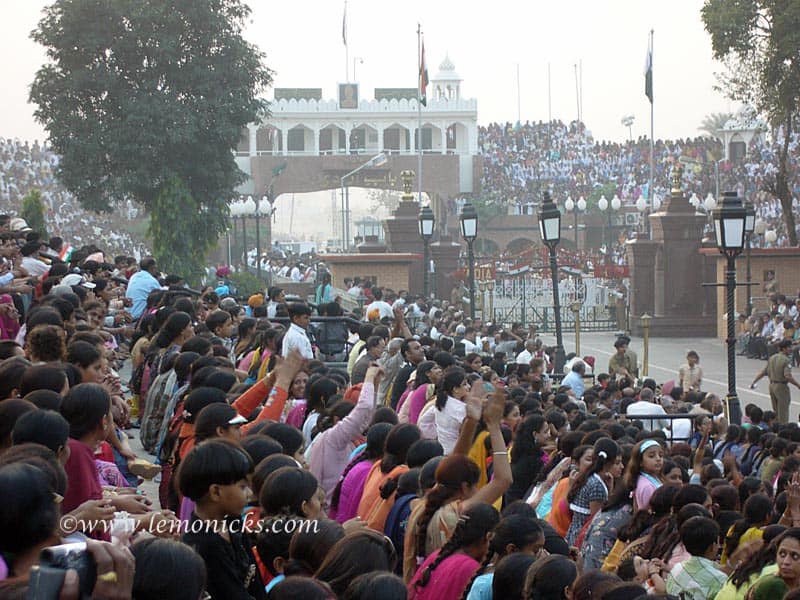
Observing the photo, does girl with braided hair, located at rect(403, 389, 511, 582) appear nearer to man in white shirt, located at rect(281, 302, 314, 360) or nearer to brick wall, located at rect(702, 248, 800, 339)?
man in white shirt, located at rect(281, 302, 314, 360)

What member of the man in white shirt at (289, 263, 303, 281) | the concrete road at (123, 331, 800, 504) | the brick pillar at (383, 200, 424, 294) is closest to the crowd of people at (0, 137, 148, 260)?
the man in white shirt at (289, 263, 303, 281)

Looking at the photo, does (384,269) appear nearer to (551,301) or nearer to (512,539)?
(551,301)

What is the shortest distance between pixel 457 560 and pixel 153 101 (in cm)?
2604

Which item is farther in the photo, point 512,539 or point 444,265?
point 444,265

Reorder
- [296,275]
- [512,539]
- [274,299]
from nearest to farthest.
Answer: [512,539]
[274,299]
[296,275]

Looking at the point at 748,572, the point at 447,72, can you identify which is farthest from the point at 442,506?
the point at 447,72

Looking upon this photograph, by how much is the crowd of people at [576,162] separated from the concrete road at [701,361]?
29.1 m

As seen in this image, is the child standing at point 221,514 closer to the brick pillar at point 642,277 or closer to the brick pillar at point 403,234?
the brick pillar at point 642,277

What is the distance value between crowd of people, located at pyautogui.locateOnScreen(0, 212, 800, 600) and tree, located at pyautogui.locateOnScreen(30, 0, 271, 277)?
1746 centimetres

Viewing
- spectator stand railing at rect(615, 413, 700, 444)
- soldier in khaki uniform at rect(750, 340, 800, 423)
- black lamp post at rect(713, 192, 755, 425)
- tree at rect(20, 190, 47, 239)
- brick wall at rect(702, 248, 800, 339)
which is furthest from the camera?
brick wall at rect(702, 248, 800, 339)

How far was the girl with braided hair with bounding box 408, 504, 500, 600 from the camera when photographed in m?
5.58

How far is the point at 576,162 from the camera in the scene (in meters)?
72.0

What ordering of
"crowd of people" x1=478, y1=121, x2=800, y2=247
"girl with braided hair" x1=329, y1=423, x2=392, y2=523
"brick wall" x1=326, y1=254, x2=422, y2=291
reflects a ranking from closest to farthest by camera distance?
"girl with braided hair" x1=329, y1=423, x2=392, y2=523, "brick wall" x1=326, y1=254, x2=422, y2=291, "crowd of people" x1=478, y1=121, x2=800, y2=247

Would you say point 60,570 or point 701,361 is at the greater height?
point 60,570
